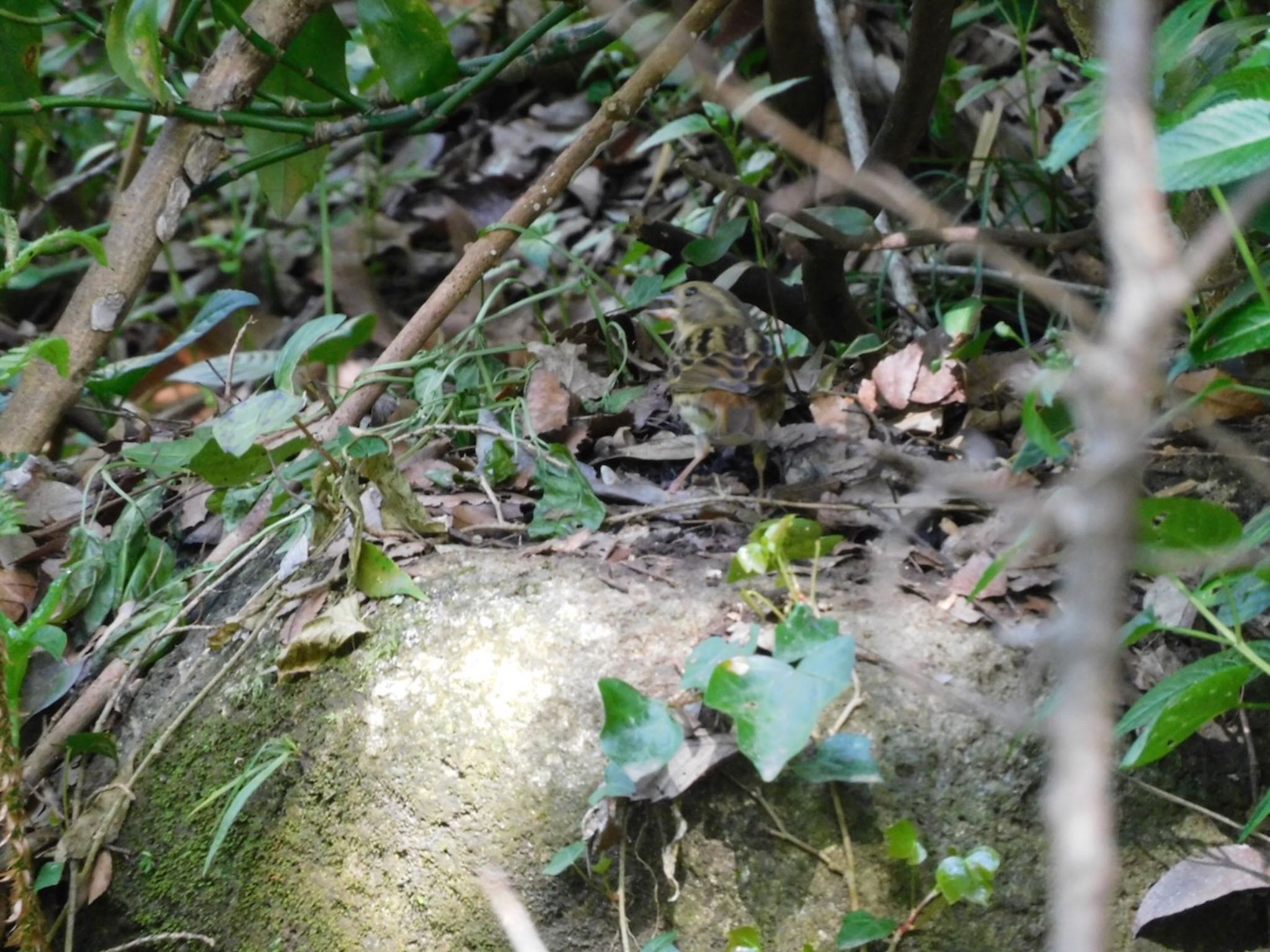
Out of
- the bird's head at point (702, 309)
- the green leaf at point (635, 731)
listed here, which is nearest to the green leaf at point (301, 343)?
the bird's head at point (702, 309)

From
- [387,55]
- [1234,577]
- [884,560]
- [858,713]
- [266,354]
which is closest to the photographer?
[1234,577]

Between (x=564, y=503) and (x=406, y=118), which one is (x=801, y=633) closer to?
(x=564, y=503)

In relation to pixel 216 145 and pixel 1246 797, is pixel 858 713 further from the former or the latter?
pixel 216 145

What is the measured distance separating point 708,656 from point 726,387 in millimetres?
867

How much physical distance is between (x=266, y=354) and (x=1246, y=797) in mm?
2840

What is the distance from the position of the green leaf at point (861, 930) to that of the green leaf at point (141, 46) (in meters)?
2.33

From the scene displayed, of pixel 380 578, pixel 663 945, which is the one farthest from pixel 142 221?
pixel 663 945

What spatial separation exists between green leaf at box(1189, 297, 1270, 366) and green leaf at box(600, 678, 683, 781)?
109 centimetres

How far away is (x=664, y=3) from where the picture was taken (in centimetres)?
380

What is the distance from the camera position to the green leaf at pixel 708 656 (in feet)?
6.64

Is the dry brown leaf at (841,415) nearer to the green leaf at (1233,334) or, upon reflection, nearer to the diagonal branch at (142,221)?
the green leaf at (1233,334)

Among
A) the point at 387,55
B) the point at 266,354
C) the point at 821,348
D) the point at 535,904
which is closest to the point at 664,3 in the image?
the point at 387,55

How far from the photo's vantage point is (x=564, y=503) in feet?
8.75

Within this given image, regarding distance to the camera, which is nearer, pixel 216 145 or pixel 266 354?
pixel 216 145
